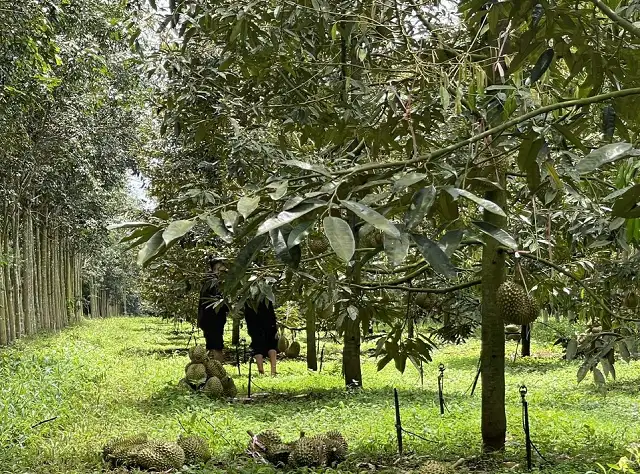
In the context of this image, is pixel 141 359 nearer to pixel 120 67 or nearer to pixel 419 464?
pixel 120 67

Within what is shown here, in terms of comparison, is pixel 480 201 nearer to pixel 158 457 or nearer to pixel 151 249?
pixel 151 249

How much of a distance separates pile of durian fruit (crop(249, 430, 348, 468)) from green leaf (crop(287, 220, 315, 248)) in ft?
10.3

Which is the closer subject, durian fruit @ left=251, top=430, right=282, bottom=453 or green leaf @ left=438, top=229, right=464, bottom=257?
green leaf @ left=438, top=229, right=464, bottom=257

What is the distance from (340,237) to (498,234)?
0.50 m

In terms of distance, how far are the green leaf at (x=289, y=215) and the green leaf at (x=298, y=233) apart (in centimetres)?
3

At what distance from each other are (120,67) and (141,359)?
18.1 feet

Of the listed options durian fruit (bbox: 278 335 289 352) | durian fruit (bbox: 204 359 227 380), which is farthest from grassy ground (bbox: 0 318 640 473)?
durian fruit (bbox: 278 335 289 352)

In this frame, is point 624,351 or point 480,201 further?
point 624,351

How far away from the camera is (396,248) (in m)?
1.47

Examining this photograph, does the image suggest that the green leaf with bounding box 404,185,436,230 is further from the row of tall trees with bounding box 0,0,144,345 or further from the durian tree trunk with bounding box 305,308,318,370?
the durian tree trunk with bounding box 305,308,318,370

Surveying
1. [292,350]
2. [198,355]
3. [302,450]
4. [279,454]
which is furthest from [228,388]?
[292,350]

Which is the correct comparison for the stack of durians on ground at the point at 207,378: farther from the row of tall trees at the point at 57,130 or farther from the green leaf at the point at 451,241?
the green leaf at the point at 451,241

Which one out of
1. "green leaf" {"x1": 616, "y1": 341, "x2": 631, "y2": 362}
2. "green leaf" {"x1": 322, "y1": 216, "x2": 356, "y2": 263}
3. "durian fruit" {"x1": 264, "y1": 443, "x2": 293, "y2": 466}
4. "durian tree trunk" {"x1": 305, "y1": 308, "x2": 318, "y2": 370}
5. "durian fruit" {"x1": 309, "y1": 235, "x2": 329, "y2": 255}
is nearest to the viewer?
"green leaf" {"x1": 322, "y1": 216, "x2": 356, "y2": 263}

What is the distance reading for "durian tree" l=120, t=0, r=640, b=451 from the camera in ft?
5.59
